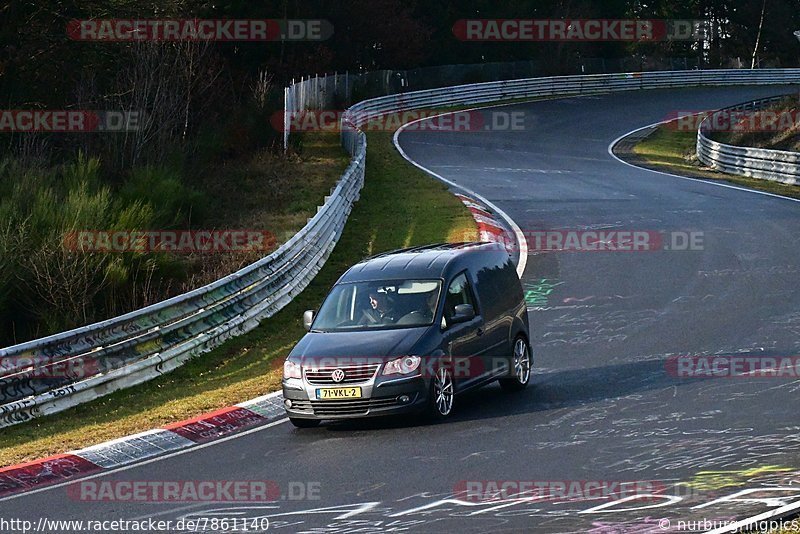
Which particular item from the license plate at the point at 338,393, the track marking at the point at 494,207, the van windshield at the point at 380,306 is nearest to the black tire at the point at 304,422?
the license plate at the point at 338,393

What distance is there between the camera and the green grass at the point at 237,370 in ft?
42.8

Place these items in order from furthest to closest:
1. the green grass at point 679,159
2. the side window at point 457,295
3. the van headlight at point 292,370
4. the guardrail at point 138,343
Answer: the green grass at point 679,159 < the guardrail at point 138,343 < the side window at point 457,295 < the van headlight at point 292,370

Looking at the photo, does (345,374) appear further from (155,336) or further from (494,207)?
(494,207)

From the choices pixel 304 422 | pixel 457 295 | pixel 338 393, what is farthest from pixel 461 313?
pixel 304 422

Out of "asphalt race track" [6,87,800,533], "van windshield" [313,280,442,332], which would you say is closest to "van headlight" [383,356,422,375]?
"asphalt race track" [6,87,800,533]

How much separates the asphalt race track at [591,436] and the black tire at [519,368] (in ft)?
0.49

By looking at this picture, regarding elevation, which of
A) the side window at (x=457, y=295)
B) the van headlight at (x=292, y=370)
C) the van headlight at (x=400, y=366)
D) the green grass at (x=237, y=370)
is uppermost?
the side window at (x=457, y=295)

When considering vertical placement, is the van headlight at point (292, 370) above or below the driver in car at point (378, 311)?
below

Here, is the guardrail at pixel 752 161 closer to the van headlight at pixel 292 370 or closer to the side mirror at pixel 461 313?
the side mirror at pixel 461 313

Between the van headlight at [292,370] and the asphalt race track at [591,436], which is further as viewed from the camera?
the van headlight at [292,370]

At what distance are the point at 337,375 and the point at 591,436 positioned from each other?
2656 mm

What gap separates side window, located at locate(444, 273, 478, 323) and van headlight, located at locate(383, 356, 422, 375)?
36.6 inches

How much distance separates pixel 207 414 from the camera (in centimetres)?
1315

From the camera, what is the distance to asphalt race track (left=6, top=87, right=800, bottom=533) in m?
8.97
